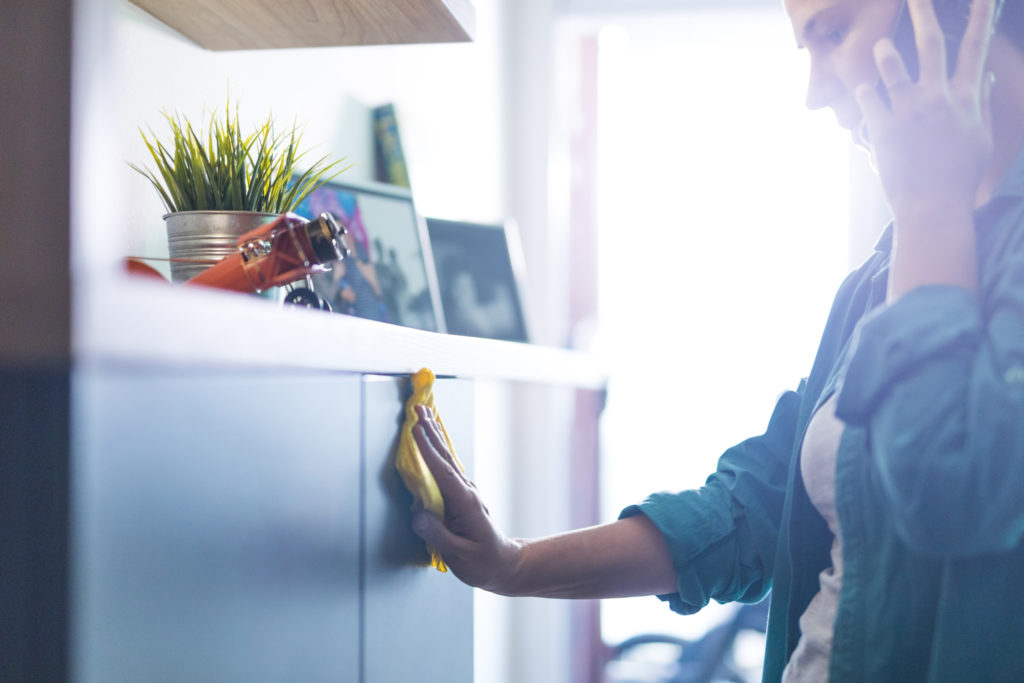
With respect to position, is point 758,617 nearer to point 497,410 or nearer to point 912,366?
point 497,410

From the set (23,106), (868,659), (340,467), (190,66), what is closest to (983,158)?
(868,659)

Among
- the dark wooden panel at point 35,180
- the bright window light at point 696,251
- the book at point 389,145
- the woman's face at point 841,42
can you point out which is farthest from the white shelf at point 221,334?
the bright window light at point 696,251

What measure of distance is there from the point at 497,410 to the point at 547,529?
47 cm

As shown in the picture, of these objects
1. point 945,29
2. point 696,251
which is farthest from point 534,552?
point 696,251

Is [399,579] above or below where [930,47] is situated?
below

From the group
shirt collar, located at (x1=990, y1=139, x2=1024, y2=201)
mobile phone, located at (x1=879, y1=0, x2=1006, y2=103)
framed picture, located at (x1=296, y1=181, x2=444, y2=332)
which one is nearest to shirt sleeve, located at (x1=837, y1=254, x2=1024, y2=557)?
shirt collar, located at (x1=990, y1=139, x2=1024, y2=201)

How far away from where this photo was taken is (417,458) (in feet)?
2.35

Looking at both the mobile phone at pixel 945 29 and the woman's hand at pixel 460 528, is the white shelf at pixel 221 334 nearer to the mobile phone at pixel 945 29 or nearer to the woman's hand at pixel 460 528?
the woman's hand at pixel 460 528

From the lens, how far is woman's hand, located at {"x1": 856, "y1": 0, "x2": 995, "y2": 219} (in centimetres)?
64

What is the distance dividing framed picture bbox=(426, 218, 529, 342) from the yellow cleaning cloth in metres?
0.73

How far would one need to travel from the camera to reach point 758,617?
8.84 feet

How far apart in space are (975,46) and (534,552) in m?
0.61

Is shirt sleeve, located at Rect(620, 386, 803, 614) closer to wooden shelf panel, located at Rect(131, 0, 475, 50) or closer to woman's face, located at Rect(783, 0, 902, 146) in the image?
woman's face, located at Rect(783, 0, 902, 146)

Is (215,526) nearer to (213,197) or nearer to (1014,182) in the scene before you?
(213,197)
